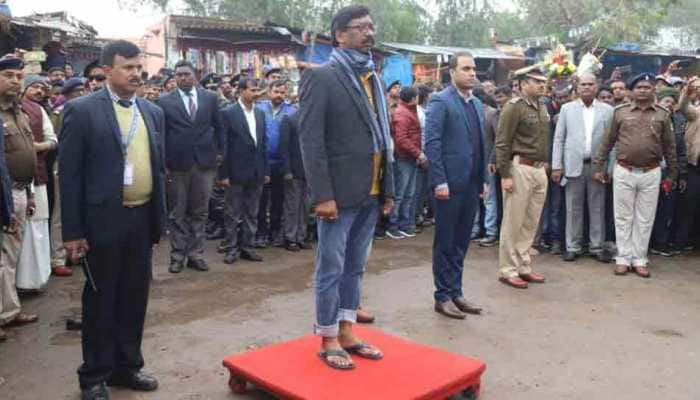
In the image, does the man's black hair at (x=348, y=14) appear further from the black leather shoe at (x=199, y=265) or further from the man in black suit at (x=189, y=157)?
the black leather shoe at (x=199, y=265)

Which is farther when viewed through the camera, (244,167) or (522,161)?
(244,167)

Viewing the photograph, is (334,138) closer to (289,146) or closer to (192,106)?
(192,106)

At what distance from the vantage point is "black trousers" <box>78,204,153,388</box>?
373 centimetres

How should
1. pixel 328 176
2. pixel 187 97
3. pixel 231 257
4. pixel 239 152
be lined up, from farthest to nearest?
pixel 231 257 → pixel 239 152 → pixel 187 97 → pixel 328 176

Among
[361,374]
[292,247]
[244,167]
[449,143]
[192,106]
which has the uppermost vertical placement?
[192,106]

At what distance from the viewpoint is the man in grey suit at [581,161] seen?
295 inches

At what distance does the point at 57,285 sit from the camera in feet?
21.2

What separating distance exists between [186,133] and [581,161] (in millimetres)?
4295

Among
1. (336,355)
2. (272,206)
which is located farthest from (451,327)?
(272,206)

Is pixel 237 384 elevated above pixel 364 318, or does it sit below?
above

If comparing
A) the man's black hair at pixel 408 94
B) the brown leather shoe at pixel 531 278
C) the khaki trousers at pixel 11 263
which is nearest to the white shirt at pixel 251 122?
the man's black hair at pixel 408 94

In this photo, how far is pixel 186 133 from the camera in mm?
6867

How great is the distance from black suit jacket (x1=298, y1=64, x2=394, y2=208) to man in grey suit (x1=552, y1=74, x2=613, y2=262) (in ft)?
14.3

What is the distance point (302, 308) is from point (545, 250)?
147 inches
